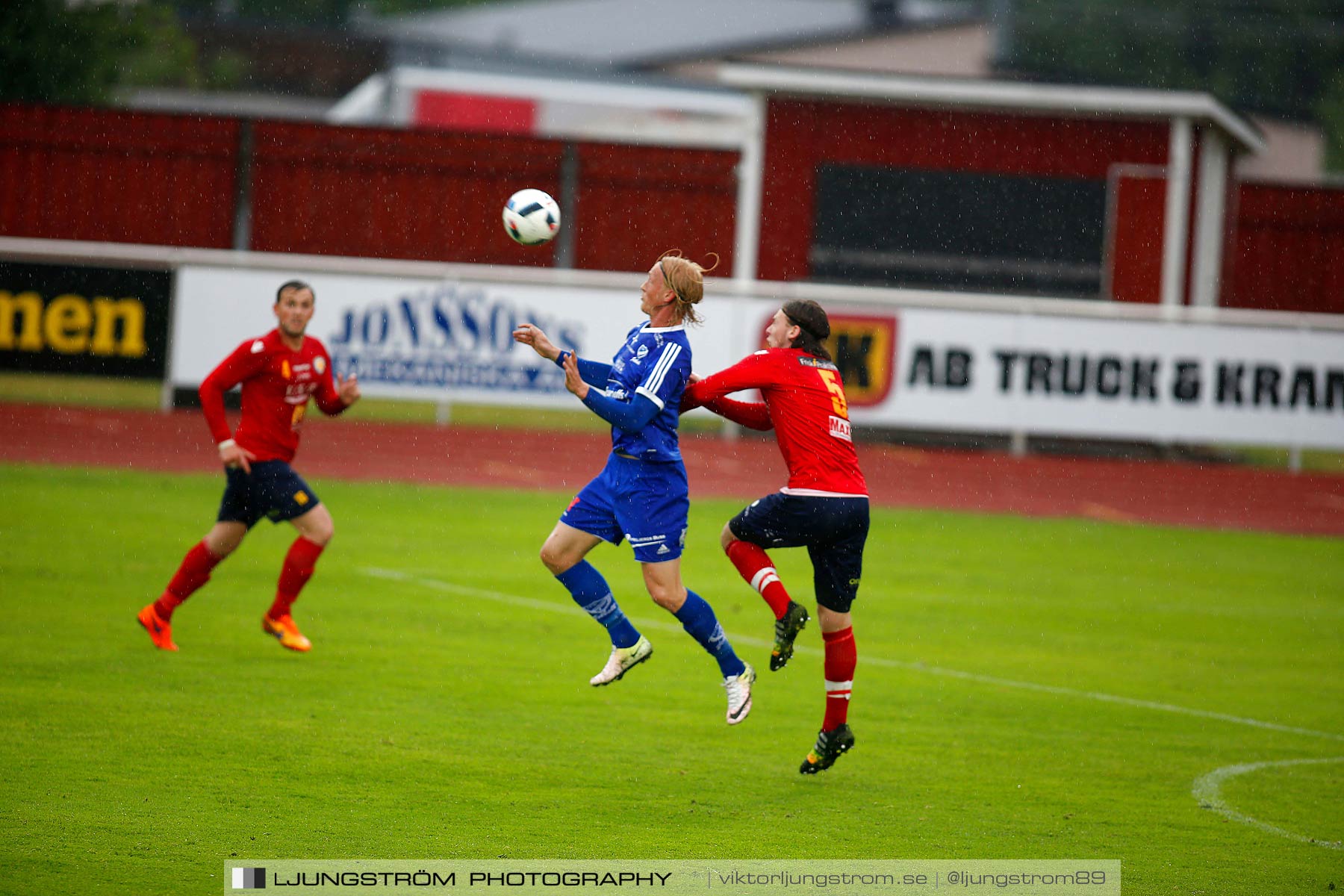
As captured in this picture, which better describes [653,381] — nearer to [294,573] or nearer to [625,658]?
[625,658]

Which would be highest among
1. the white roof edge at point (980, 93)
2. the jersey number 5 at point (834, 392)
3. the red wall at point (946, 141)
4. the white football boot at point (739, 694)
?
the white roof edge at point (980, 93)

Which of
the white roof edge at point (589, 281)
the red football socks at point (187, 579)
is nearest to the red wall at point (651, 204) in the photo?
the white roof edge at point (589, 281)

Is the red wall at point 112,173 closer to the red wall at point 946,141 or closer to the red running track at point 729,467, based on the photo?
the red running track at point 729,467

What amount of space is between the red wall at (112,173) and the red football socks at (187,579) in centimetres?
1883

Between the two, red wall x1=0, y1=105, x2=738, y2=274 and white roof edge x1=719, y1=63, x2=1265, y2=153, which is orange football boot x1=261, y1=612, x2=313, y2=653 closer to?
red wall x1=0, y1=105, x2=738, y2=274

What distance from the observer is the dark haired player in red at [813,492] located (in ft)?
26.0

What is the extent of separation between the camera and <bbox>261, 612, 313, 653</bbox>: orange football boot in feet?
32.8

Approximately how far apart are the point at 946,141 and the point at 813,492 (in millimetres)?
19850

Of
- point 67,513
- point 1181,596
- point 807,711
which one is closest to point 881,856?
point 807,711

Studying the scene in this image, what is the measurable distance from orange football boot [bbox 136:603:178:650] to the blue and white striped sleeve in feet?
12.7

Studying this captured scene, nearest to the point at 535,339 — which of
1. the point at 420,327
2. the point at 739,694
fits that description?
the point at 739,694

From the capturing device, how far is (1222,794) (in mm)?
8031

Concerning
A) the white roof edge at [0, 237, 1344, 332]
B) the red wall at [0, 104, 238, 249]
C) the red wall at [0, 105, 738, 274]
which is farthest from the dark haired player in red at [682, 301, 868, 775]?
the red wall at [0, 104, 238, 249]

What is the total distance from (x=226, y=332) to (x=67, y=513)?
7080 mm
